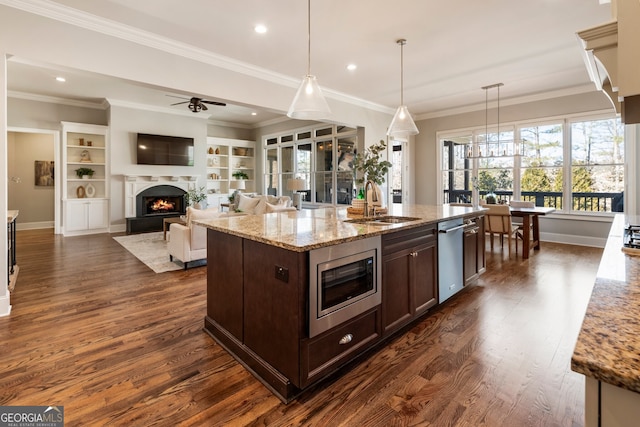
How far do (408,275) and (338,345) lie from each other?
0.88m

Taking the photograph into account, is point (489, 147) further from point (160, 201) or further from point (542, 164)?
point (160, 201)

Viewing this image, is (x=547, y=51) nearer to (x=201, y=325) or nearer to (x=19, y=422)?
(x=201, y=325)

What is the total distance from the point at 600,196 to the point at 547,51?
3.20m

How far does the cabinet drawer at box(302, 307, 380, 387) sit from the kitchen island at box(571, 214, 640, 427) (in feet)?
4.45

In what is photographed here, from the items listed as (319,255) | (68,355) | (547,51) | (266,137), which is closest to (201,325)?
(68,355)

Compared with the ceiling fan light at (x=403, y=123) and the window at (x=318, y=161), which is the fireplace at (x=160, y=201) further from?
the ceiling fan light at (x=403, y=123)

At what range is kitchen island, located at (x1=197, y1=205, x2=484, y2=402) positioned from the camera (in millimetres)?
1777

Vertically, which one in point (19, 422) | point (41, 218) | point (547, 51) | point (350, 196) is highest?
point (547, 51)

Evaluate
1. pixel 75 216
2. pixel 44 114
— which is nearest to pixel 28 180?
pixel 44 114

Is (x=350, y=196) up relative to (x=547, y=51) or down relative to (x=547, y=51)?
down

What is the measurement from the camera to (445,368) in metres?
2.11

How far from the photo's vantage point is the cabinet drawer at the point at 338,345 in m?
1.81

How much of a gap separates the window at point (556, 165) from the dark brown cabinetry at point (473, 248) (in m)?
2.80

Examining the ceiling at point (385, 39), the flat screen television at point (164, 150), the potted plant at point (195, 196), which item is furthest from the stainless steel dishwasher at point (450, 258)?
the flat screen television at point (164, 150)
